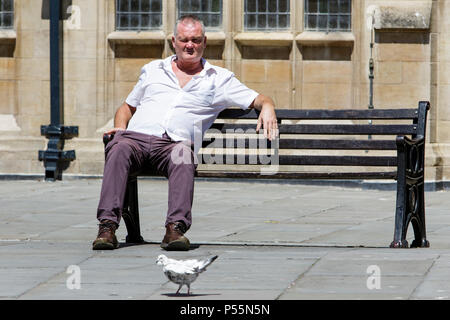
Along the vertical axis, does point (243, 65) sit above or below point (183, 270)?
above

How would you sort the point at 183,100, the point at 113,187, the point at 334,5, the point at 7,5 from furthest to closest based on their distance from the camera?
the point at 7,5 → the point at 334,5 → the point at 183,100 → the point at 113,187

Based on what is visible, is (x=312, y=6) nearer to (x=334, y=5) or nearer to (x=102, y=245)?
(x=334, y=5)

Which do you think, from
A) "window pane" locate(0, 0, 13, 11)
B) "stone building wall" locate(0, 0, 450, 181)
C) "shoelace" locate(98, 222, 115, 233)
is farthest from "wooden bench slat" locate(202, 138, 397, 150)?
"window pane" locate(0, 0, 13, 11)

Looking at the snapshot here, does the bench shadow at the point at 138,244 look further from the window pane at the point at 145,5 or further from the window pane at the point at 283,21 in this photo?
the window pane at the point at 145,5

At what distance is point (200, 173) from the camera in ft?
25.3

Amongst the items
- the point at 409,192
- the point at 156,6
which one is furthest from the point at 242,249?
the point at 156,6

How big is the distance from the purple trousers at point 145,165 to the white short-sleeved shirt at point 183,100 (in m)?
0.11

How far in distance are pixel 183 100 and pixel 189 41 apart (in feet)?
1.27

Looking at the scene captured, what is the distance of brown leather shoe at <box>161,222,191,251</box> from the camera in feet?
23.0

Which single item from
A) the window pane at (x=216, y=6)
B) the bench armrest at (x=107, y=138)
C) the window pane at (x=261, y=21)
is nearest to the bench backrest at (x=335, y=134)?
the bench armrest at (x=107, y=138)

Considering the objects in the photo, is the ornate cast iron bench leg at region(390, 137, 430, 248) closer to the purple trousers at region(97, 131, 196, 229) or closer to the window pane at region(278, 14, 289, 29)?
the purple trousers at region(97, 131, 196, 229)

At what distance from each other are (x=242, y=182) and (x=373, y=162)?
624 cm

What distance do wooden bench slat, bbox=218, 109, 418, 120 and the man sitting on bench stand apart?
106mm

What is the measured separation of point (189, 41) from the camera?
299 inches
